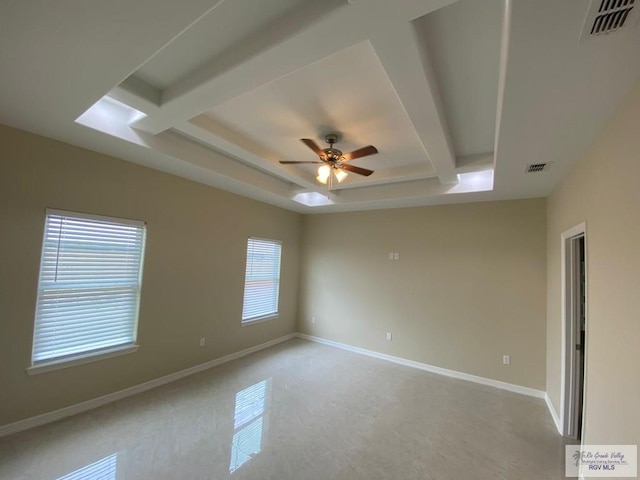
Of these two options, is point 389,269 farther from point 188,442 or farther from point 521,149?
point 188,442

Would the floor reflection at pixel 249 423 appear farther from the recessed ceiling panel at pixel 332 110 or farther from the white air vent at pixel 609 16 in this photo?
the white air vent at pixel 609 16

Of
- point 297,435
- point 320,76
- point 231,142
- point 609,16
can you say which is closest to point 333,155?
point 320,76

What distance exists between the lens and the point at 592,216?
2031 mm

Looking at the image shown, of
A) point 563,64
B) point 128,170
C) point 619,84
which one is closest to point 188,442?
point 128,170

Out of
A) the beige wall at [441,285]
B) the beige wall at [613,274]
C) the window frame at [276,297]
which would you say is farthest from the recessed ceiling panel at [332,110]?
the window frame at [276,297]

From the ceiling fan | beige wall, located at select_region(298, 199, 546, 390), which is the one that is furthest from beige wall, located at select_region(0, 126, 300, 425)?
the ceiling fan

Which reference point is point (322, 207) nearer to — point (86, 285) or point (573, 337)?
point (86, 285)

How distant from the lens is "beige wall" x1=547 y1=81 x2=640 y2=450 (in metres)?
1.45

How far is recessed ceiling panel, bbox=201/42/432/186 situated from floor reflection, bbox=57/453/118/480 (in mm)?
3017

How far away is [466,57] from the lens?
1.71 meters

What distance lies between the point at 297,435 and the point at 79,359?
7.71 feet

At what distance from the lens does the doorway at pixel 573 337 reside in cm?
272

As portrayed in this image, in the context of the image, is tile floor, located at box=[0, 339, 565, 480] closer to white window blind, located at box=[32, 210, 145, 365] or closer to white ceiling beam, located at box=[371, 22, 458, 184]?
white window blind, located at box=[32, 210, 145, 365]

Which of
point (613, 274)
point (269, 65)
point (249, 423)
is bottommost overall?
point (249, 423)
